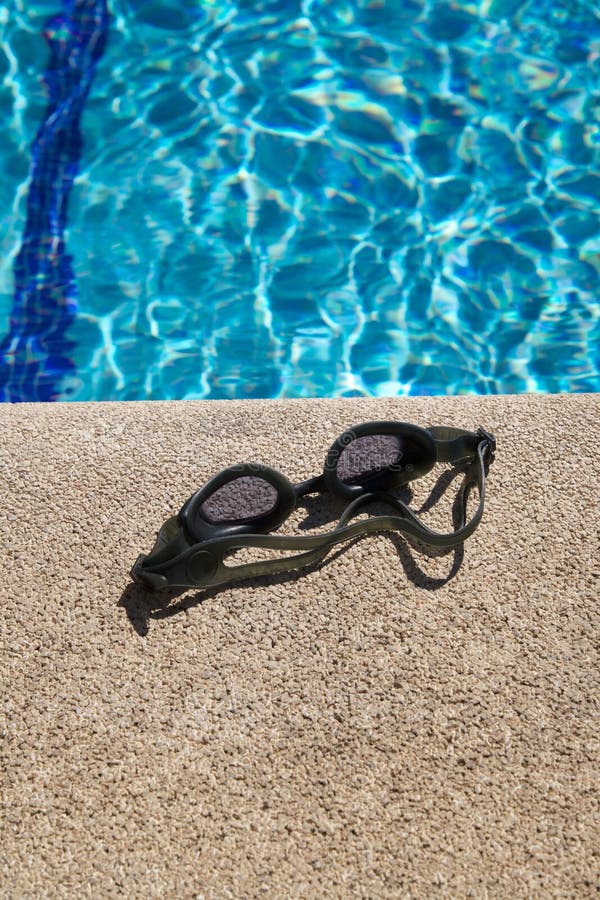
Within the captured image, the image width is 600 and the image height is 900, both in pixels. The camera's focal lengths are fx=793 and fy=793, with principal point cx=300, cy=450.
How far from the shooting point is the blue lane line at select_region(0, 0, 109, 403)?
12.2 feet

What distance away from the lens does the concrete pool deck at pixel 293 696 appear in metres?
1.63

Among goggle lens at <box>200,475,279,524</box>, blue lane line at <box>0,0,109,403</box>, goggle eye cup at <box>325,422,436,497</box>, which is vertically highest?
goggle eye cup at <box>325,422,436,497</box>

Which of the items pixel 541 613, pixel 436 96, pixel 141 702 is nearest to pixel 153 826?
pixel 141 702

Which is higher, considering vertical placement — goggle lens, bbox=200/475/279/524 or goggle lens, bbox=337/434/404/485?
goggle lens, bbox=337/434/404/485

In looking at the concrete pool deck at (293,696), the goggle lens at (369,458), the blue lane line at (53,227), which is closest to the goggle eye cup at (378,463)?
the goggle lens at (369,458)

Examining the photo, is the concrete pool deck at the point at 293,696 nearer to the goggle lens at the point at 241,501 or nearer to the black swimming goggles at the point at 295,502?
the black swimming goggles at the point at 295,502

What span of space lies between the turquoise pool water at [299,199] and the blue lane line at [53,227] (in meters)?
0.01

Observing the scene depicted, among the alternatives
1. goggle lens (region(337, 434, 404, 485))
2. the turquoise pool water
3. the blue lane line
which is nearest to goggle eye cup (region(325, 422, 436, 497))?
goggle lens (region(337, 434, 404, 485))

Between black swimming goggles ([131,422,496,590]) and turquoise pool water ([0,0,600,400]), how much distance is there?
4.72 ft

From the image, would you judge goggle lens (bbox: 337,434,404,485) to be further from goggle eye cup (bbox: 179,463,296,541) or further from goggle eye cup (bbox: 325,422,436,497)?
goggle eye cup (bbox: 179,463,296,541)

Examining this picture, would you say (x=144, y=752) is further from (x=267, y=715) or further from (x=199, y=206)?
(x=199, y=206)

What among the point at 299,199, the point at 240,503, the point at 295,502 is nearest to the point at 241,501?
the point at 240,503

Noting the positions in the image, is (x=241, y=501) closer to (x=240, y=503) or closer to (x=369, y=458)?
(x=240, y=503)

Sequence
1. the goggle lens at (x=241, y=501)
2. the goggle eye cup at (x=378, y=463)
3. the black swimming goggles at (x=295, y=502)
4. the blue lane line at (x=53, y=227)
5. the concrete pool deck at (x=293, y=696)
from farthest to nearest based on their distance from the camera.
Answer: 1. the blue lane line at (x=53, y=227)
2. the goggle eye cup at (x=378, y=463)
3. the goggle lens at (x=241, y=501)
4. the black swimming goggles at (x=295, y=502)
5. the concrete pool deck at (x=293, y=696)
